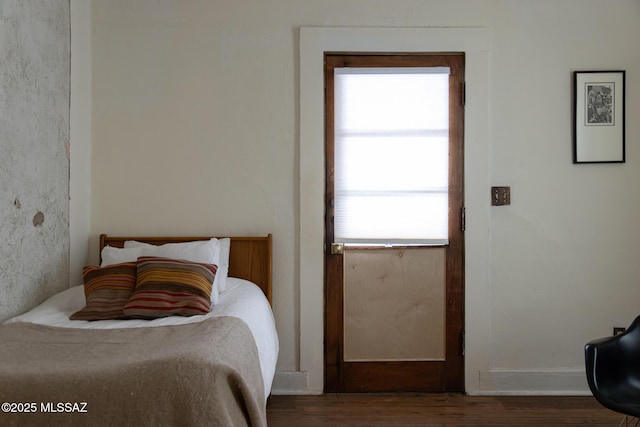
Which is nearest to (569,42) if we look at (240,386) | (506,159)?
(506,159)

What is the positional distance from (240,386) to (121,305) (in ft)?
3.24

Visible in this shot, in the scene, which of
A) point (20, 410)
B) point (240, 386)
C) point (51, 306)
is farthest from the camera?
point (51, 306)

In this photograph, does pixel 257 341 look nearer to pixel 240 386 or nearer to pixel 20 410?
pixel 240 386

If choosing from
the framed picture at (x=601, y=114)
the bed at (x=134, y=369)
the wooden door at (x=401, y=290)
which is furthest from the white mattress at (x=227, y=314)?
the framed picture at (x=601, y=114)

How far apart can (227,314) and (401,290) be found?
1.26m

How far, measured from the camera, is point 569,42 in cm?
312

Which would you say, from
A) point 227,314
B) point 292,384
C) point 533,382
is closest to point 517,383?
point 533,382

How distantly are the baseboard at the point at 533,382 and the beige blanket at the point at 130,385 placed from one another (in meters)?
1.83

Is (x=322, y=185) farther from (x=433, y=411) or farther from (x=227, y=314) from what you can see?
(x=433, y=411)

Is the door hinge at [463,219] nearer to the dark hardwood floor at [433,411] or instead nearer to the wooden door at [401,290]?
the wooden door at [401,290]

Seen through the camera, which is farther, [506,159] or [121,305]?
[506,159]

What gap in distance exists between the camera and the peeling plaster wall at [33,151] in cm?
Result: 238

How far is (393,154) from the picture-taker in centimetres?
313

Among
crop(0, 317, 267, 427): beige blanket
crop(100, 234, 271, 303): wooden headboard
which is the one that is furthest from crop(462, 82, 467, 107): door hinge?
Answer: crop(0, 317, 267, 427): beige blanket
